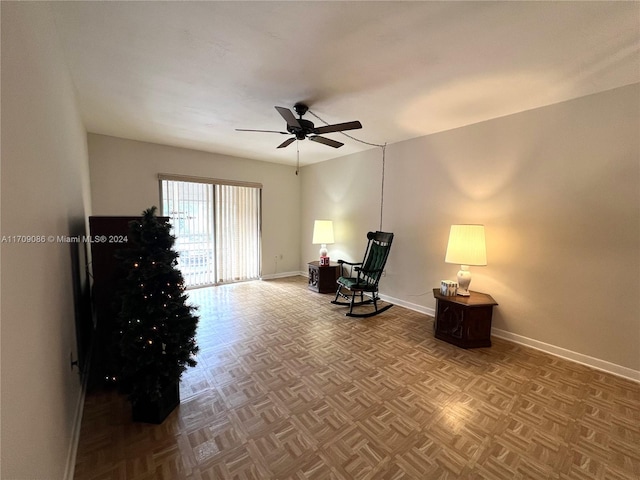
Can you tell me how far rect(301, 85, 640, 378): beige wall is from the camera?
92.0 inches

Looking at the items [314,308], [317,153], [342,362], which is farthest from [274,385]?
[317,153]

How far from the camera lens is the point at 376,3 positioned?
1454 millimetres

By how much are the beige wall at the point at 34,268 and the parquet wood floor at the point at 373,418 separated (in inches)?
22.1

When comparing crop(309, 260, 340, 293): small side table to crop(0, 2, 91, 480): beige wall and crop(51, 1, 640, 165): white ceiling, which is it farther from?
crop(0, 2, 91, 480): beige wall

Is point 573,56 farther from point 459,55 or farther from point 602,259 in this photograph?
point 602,259

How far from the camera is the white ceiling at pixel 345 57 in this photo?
1.53 meters

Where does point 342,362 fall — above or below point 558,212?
below

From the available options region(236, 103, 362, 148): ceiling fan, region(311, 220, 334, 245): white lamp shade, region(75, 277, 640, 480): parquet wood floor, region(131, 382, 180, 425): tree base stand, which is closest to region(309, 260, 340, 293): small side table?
region(311, 220, 334, 245): white lamp shade

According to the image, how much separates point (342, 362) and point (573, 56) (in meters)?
3.10

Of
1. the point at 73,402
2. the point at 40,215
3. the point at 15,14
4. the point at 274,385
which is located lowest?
the point at 274,385

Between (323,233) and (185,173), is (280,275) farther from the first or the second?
(185,173)

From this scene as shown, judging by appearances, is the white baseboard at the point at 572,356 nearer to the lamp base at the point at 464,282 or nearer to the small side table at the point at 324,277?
the lamp base at the point at 464,282

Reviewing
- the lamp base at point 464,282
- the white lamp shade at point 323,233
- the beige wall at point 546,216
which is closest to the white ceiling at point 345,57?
the beige wall at point 546,216

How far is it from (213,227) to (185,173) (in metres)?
1.09
